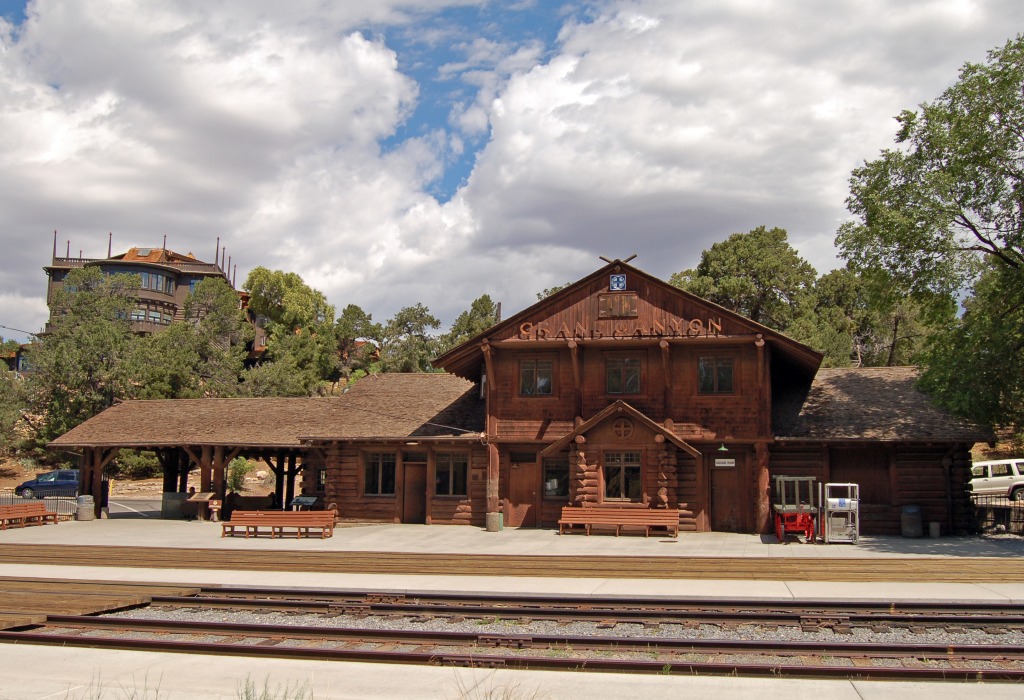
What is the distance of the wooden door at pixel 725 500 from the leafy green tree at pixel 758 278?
28.9 metres

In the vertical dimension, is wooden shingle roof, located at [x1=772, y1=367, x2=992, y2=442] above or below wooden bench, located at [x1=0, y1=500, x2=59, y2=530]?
above

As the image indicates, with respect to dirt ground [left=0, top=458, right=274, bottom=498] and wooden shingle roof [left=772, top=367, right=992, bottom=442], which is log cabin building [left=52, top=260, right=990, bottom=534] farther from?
dirt ground [left=0, top=458, right=274, bottom=498]

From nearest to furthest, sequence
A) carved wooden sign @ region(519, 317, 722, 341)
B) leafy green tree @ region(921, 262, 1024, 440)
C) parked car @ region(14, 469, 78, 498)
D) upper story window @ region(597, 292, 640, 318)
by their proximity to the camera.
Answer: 1. leafy green tree @ region(921, 262, 1024, 440)
2. carved wooden sign @ region(519, 317, 722, 341)
3. upper story window @ region(597, 292, 640, 318)
4. parked car @ region(14, 469, 78, 498)

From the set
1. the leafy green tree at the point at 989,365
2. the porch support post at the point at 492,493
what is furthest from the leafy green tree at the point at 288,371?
the leafy green tree at the point at 989,365

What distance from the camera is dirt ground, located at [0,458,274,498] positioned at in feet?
174

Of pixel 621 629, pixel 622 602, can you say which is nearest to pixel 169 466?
pixel 622 602

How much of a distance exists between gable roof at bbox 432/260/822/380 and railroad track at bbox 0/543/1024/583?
885 cm

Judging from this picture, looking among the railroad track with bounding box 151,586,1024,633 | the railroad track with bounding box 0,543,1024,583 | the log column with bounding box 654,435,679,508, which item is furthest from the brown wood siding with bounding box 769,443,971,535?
the railroad track with bounding box 151,586,1024,633

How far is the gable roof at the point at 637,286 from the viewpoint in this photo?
89.0ft

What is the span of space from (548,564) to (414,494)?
488 inches

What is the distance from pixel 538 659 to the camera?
10.7m

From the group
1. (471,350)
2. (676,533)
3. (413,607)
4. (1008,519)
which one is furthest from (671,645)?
(1008,519)

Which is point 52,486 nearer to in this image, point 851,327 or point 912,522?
point 912,522

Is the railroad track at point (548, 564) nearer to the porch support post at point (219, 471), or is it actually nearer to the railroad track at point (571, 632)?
the railroad track at point (571, 632)
